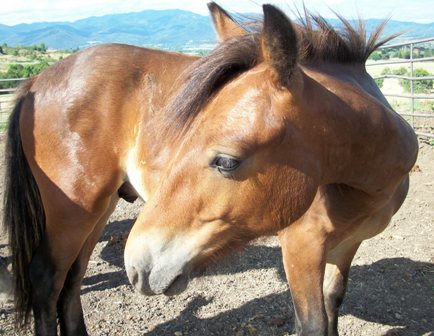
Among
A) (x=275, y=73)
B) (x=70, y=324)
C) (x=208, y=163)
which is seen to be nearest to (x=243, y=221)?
(x=208, y=163)

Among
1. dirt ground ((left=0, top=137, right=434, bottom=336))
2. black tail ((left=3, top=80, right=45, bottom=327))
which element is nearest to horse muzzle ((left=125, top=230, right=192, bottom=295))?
dirt ground ((left=0, top=137, right=434, bottom=336))

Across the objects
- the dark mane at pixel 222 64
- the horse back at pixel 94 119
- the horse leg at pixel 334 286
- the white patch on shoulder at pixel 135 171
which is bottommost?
the horse leg at pixel 334 286

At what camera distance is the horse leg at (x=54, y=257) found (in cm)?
285

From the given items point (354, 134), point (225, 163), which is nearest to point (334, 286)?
point (354, 134)

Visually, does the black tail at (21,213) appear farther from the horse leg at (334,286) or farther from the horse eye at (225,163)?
the horse leg at (334,286)

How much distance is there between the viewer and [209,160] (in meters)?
1.65

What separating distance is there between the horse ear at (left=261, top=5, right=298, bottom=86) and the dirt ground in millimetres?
1771

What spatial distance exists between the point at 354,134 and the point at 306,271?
0.86 m

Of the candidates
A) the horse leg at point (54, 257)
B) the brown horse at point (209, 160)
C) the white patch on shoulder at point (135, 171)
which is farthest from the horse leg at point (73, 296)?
the white patch on shoulder at point (135, 171)

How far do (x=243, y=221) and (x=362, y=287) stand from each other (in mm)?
2668

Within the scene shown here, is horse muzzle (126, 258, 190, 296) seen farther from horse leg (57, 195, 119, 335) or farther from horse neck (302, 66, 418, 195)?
horse leg (57, 195, 119, 335)

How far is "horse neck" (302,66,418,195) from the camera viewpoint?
181 centimetres

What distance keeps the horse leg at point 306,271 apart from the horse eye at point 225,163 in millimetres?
868

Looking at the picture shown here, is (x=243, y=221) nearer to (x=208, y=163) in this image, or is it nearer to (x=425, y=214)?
(x=208, y=163)
